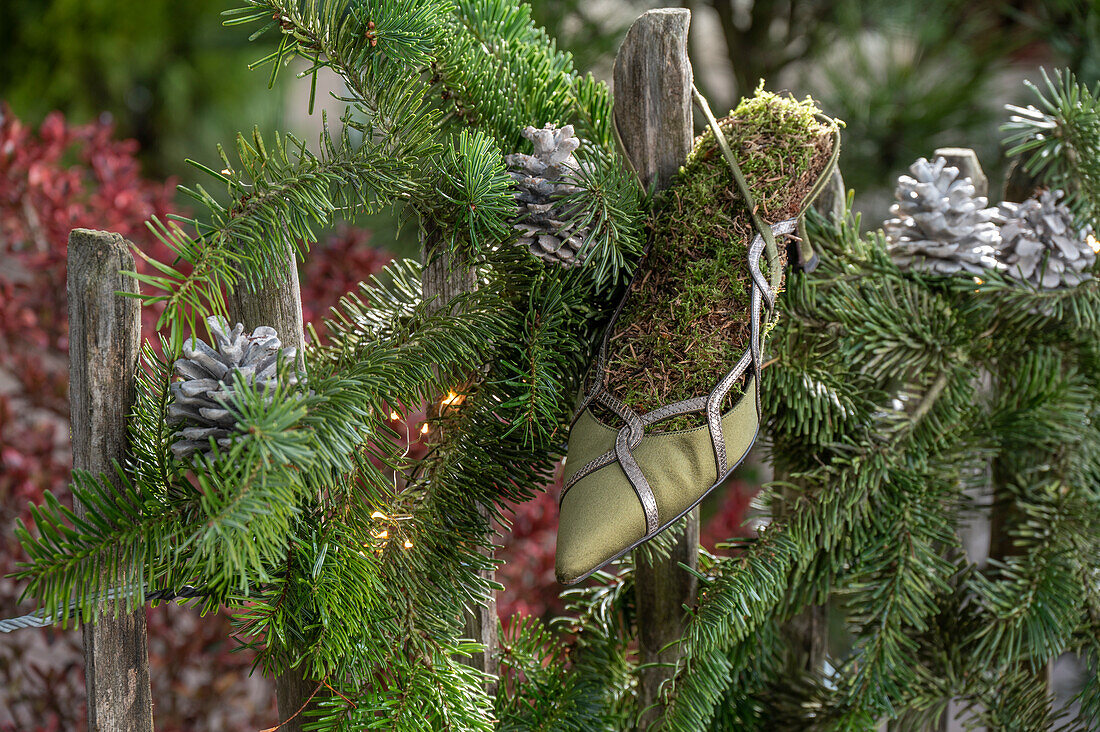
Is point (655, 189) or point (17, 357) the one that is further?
point (17, 357)

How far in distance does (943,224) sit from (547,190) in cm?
28

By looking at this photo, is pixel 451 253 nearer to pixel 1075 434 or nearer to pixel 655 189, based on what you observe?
pixel 655 189

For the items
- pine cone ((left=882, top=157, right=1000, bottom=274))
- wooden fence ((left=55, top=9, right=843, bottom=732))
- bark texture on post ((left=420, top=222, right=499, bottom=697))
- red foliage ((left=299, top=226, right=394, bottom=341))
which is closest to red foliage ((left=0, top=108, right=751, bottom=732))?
red foliage ((left=299, top=226, right=394, bottom=341))

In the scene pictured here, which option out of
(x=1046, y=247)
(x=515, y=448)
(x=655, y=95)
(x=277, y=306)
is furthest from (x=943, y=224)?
(x=277, y=306)

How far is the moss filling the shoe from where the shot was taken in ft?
1.38

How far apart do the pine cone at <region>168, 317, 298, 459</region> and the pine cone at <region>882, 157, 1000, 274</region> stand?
1.33 feet

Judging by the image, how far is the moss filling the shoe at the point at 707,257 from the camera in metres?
0.42

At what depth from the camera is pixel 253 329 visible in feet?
1.35

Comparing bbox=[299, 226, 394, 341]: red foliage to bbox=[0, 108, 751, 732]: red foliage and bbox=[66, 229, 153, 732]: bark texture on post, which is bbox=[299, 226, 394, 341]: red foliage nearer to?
bbox=[0, 108, 751, 732]: red foliage

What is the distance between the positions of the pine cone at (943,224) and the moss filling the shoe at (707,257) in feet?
0.33

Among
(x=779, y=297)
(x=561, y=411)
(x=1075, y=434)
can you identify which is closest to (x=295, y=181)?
(x=561, y=411)

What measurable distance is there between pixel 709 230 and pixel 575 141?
0.09 meters

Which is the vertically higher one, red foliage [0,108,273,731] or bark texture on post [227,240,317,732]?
bark texture on post [227,240,317,732]

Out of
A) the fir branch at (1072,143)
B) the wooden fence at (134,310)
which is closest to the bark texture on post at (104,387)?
the wooden fence at (134,310)
